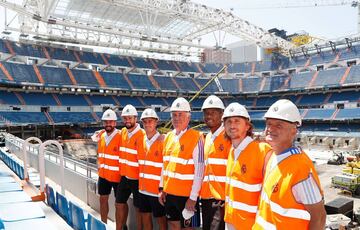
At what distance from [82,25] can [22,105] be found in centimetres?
1170

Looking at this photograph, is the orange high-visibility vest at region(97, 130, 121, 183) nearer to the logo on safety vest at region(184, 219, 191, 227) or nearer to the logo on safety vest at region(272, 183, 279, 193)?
the logo on safety vest at region(184, 219, 191, 227)

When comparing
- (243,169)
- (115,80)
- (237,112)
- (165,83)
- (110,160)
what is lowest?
(110,160)

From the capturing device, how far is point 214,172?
11.2 ft

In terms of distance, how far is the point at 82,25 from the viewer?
33688mm

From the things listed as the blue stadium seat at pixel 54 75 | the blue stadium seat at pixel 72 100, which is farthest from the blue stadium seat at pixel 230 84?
the blue stadium seat at pixel 54 75

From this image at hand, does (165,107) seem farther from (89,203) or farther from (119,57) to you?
(89,203)

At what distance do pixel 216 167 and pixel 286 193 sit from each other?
4.24 feet

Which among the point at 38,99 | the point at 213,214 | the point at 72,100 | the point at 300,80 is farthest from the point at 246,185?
the point at 300,80

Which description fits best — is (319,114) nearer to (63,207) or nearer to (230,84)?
(230,84)

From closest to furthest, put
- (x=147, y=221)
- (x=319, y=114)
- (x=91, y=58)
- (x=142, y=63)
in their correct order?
(x=147, y=221) < (x=319, y=114) < (x=91, y=58) < (x=142, y=63)

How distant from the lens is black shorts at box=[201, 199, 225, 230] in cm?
330

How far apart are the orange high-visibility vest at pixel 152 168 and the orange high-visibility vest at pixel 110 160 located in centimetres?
96

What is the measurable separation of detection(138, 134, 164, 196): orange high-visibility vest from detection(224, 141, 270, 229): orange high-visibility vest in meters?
1.59

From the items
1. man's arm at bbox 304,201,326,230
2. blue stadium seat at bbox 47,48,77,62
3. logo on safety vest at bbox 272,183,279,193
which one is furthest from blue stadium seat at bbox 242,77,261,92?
man's arm at bbox 304,201,326,230
